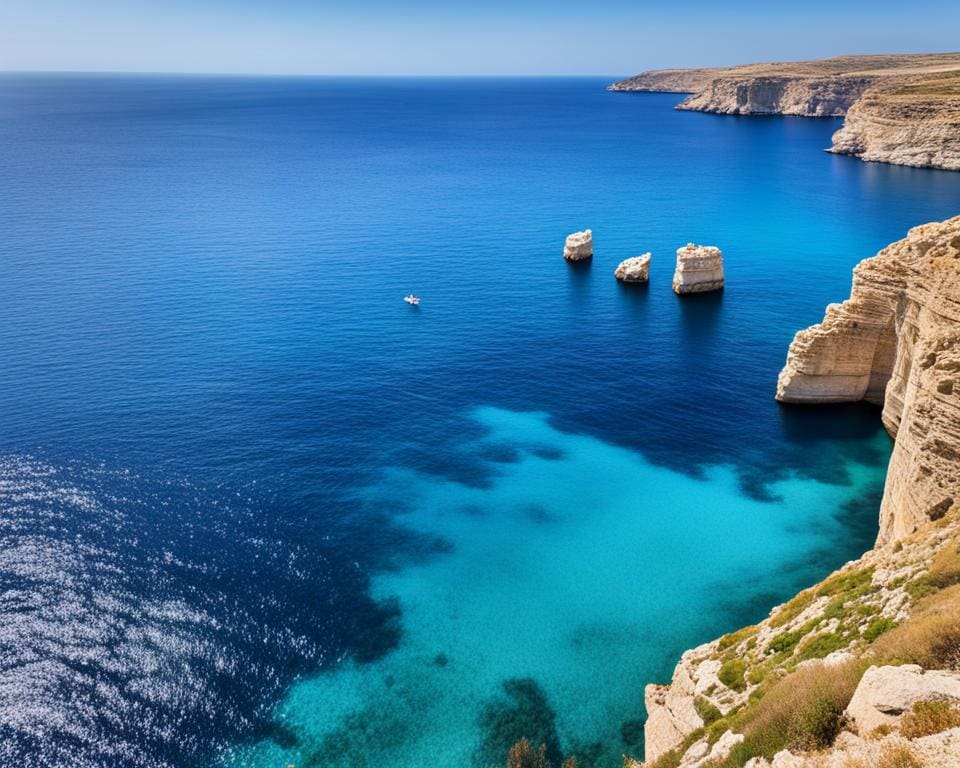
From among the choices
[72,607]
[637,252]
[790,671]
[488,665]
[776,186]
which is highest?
[776,186]

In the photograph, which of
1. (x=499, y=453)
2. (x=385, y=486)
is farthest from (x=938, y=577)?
(x=385, y=486)

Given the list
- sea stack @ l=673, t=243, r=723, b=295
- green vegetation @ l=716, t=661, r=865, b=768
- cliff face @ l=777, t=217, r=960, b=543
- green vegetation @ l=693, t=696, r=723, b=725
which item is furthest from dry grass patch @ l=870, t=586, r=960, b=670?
sea stack @ l=673, t=243, r=723, b=295

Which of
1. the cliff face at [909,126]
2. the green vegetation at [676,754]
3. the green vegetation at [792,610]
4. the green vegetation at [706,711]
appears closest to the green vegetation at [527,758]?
the green vegetation at [676,754]

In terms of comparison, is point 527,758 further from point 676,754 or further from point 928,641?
point 928,641

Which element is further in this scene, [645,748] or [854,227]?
[854,227]

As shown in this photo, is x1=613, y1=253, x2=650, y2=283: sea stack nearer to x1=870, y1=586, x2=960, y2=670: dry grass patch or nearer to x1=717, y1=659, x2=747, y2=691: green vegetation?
x1=717, y1=659, x2=747, y2=691: green vegetation

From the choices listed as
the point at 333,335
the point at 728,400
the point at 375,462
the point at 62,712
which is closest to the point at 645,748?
the point at 62,712

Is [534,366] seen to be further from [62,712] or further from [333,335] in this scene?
[62,712]

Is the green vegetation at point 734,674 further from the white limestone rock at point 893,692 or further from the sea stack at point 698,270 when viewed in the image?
the sea stack at point 698,270
